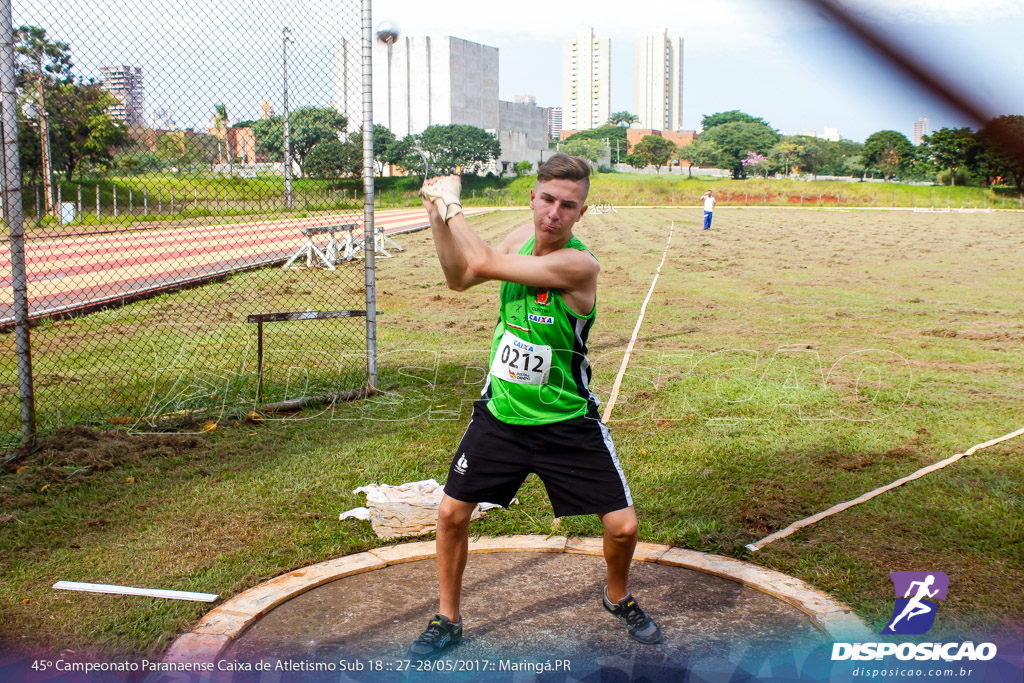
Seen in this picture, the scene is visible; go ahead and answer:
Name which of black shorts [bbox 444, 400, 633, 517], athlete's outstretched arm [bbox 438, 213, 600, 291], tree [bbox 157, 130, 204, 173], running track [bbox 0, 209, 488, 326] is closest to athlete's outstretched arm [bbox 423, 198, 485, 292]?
athlete's outstretched arm [bbox 438, 213, 600, 291]

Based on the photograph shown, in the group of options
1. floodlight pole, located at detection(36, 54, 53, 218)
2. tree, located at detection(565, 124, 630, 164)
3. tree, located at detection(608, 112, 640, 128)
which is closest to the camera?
floodlight pole, located at detection(36, 54, 53, 218)

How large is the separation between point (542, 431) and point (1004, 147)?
2.85 m

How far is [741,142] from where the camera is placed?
3780 inches

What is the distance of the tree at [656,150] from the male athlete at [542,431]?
362 feet

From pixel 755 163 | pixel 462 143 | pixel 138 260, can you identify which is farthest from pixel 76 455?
pixel 755 163

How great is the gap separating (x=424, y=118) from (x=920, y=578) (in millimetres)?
77455

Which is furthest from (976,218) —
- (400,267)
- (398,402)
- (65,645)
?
(65,645)

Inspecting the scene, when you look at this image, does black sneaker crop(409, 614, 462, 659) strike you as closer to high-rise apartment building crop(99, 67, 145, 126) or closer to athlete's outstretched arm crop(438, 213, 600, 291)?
athlete's outstretched arm crop(438, 213, 600, 291)

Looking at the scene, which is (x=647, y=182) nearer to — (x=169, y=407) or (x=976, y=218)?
(x=976, y=218)

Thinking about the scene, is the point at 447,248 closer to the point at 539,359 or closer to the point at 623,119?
the point at 539,359

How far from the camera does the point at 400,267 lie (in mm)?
18828

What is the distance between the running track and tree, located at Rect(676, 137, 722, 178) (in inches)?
3307

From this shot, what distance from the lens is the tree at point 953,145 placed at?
784 millimetres

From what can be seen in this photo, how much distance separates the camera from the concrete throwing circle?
3541 millimetres
